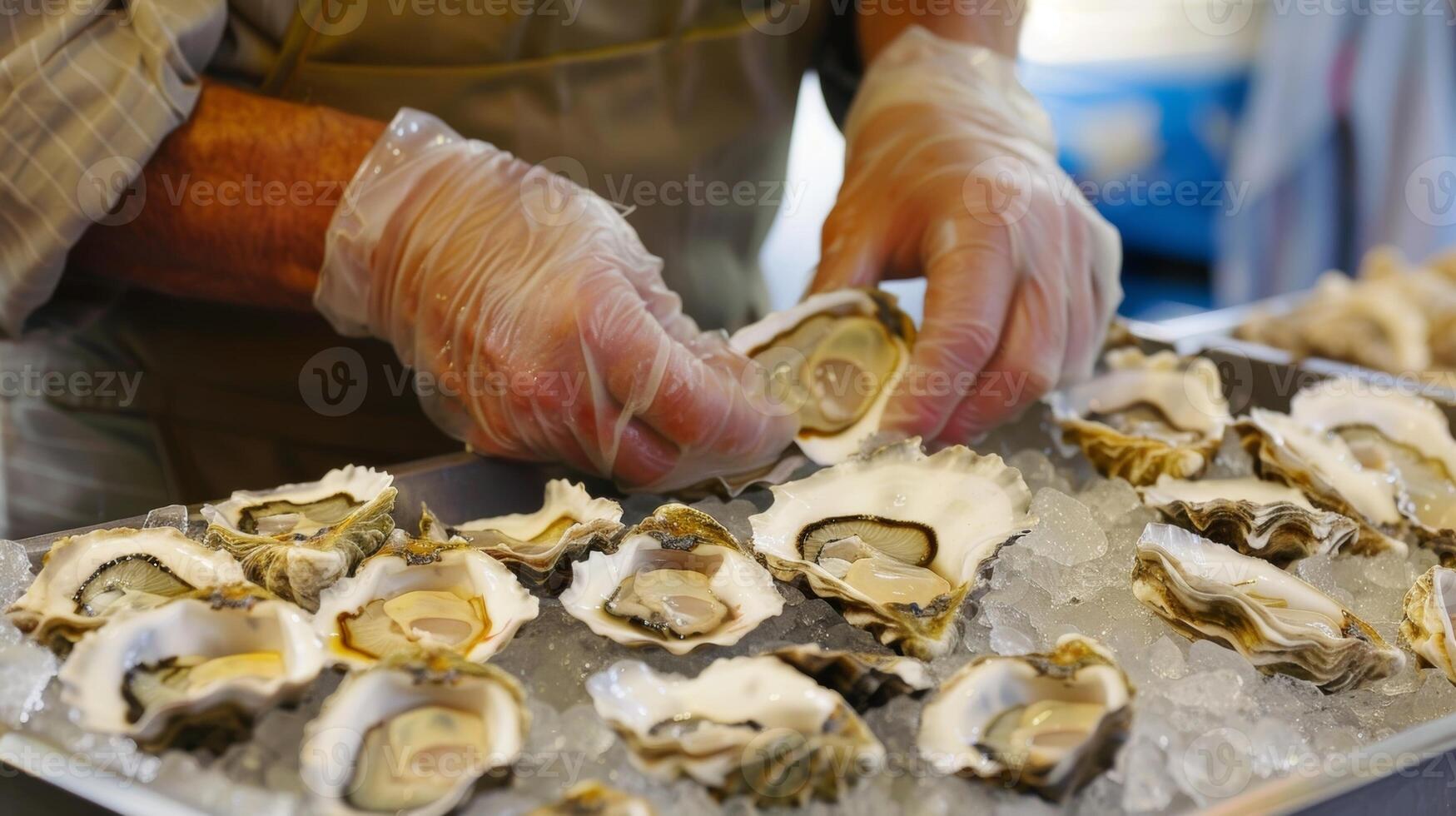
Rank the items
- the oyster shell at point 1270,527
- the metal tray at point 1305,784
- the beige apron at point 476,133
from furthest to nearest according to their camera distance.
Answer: the beige apron at point 476,133 → the oyster shell at point 1270,527 → the metal tray at point 1305,784

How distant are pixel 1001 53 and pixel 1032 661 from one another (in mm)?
1165

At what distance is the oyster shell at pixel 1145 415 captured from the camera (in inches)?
39.3

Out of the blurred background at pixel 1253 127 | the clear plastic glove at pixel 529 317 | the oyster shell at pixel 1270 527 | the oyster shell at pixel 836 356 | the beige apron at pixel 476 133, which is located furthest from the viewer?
the blurred background at pixel 1253 127

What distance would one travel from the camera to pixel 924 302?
3.84 ft

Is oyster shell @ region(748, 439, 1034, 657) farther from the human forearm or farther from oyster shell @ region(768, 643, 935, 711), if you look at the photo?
the human forearm

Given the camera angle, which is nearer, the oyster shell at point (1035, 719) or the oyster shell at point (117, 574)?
the oyster shell at point (1035, 719)

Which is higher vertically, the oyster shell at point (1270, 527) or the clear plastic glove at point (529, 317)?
the clear plastic glove at point (529, 317)

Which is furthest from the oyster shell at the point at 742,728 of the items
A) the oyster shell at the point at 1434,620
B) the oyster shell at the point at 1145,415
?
the oyster shell at the point at 1145,415

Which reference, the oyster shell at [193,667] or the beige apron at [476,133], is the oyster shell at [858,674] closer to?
the oyster shell at [193,667]

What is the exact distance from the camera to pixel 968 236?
1190 millimetres

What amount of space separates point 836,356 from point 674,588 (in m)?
0.43

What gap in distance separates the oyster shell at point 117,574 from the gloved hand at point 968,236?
612mm

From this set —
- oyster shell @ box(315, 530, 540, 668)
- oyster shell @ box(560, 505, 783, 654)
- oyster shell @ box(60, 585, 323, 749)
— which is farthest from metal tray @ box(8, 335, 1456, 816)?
oyster shell @ box(560, 505, 783, 654)

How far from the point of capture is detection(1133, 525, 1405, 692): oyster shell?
68 centimetres
